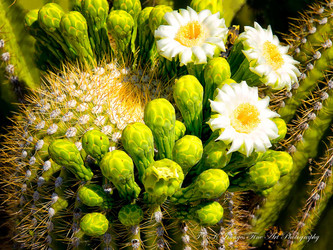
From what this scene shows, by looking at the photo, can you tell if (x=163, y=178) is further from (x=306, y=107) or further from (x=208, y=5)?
(x=306, y=107)

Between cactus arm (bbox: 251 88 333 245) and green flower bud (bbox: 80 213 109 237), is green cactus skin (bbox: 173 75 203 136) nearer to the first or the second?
green flower bud (bbox: 80 213 109 237)

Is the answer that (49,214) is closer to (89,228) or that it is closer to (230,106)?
(89,228)

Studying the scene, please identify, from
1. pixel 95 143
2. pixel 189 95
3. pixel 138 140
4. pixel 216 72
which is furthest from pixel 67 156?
pixel 216 72

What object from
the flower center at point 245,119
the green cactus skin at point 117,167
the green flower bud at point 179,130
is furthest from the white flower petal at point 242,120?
the green cactus skin at point 117,167

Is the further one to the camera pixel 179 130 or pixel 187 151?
pixel 179 130

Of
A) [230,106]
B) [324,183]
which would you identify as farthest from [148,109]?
[324,183]

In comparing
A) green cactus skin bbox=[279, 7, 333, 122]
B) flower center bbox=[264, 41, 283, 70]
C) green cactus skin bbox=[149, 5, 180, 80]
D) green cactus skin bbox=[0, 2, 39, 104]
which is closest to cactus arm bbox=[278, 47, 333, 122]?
green cactus skin bbox=[279, 7, 333, 122]

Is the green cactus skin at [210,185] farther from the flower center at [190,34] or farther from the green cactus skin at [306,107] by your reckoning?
the green cactus skin at [306,107]
